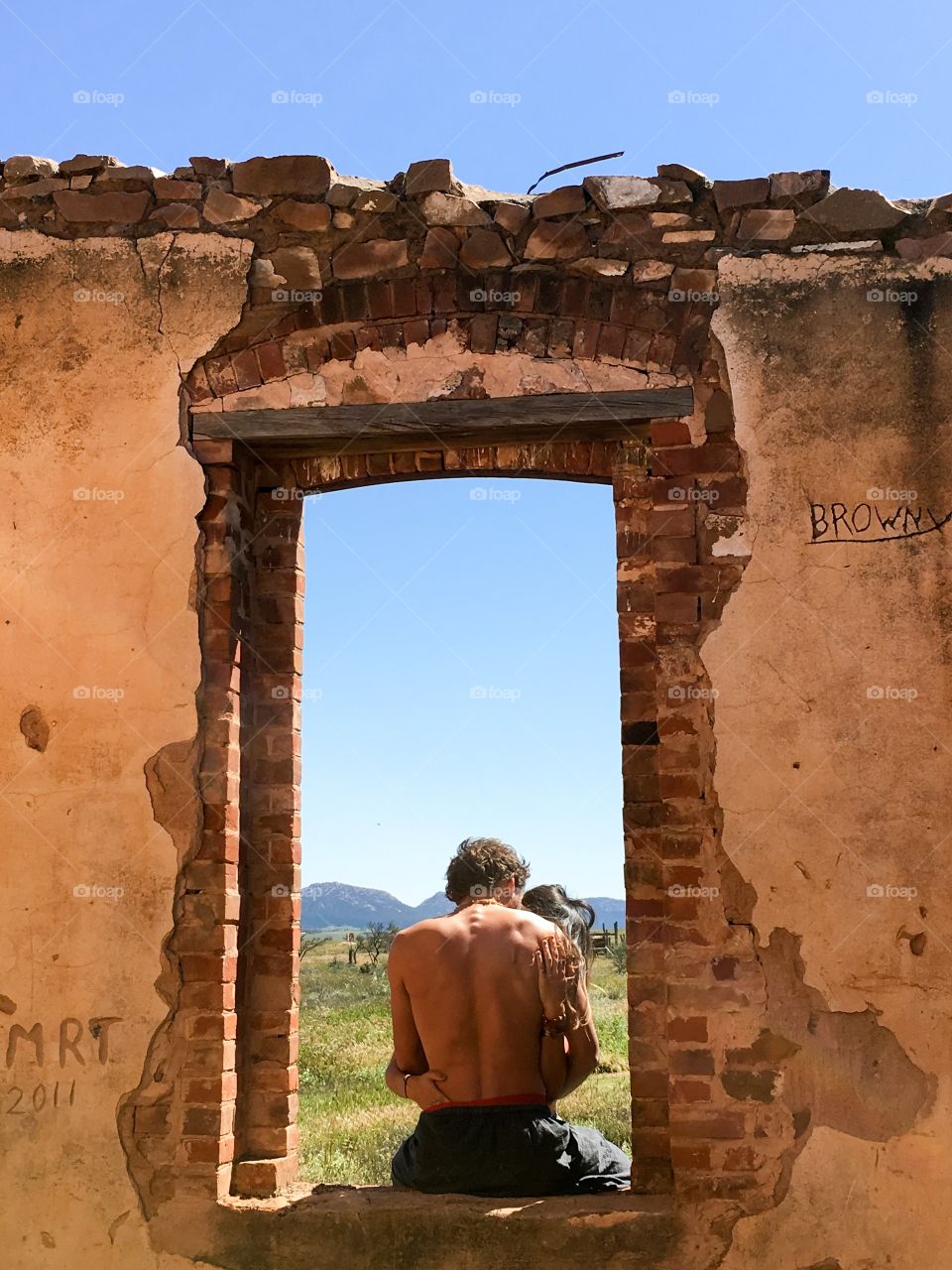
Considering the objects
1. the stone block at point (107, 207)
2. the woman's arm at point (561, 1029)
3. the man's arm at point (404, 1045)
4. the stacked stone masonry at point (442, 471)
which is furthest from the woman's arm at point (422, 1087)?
the stone block at point (107, 207)

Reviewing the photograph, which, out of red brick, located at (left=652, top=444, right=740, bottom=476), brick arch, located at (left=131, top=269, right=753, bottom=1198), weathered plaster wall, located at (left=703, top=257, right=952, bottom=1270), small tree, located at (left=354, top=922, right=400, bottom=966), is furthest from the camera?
small tree, located at (left=354, top=922, right=400, bottom=966)

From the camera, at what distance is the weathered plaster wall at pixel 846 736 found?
158 inches

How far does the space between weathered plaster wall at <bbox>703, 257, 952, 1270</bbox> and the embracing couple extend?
66cm

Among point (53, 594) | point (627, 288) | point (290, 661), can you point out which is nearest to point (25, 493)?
point (53, 594)

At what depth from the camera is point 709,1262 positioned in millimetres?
3990

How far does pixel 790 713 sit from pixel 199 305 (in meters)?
2.62

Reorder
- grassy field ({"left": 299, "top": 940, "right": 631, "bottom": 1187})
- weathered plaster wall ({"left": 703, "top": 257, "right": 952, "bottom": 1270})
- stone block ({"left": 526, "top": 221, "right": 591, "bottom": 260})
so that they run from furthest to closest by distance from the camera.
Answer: grassy field ({"left": 299, "top": 940, "right": 631, "bottom": 1187}), stone block ({"left": 526, "top": 221, "right": 591, "bottom": 260}), weathered plaster wall ({"left": 703, "top": 257, "right": 952, "bottom": 1270})

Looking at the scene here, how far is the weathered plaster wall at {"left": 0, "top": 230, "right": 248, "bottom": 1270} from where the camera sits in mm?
4293

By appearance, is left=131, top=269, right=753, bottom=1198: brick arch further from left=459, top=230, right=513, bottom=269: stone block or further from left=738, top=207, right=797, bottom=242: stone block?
left=738, top=207, right=797, bottom=242: stone block

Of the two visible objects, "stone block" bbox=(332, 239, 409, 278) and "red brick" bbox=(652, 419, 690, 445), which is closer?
"red brick" bbox=(652, 419, 690, 445)

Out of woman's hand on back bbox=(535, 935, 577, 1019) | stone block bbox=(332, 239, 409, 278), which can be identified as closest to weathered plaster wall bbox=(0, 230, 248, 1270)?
stone block bbox=(332, 239, 409, 278)

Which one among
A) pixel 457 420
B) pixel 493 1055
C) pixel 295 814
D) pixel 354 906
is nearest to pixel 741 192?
pixel 457 420

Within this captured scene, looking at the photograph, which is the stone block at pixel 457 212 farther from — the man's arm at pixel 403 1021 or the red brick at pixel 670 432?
the man's arm at pixel 403 1021

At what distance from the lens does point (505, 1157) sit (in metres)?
4.21
